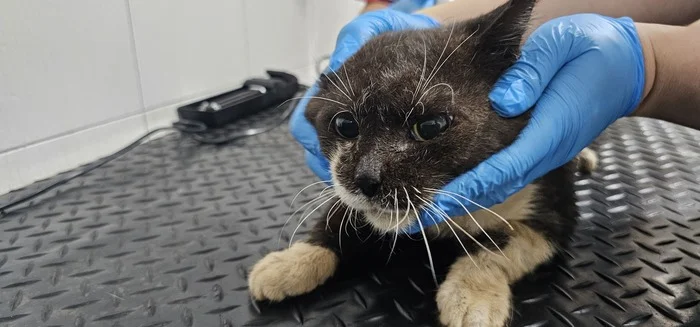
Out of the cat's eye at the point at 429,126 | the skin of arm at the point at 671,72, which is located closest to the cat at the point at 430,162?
the cat's eye at the point at 429,126

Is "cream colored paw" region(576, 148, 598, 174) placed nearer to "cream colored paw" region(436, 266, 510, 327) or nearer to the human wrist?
the human wrist

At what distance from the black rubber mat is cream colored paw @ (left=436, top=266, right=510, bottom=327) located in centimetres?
3

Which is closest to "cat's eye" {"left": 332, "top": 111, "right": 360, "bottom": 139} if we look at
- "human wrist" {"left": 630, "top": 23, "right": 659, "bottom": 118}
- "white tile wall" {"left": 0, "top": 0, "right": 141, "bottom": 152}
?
"human wrist" {"left": 630, "top": 23, "right": 659, "bottom": 118}

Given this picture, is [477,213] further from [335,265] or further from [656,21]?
[656,21]

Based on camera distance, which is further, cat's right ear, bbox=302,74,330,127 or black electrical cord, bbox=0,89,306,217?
black electrical cord, bbox=0,89,306,217

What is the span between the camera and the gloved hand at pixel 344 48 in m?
0.97

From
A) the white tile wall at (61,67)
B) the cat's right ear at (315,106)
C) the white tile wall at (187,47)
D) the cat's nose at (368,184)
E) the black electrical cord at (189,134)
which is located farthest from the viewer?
the white tile wall at (187,47)

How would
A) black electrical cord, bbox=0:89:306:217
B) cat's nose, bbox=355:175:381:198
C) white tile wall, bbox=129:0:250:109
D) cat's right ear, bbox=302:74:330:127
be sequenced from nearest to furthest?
cat's nose, bbox=355:175:381:198, cat's right ear, bbox=302:74:330:127, black electrical cord, bbox=0:89:306:217, white tile wall, bbox=129:0:250:109

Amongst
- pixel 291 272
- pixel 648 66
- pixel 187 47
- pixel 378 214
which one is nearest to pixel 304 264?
pixel 291 272

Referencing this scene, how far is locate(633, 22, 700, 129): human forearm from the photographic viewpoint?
919 mm

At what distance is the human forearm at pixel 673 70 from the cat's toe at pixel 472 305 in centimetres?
50

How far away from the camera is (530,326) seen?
72 centimetres

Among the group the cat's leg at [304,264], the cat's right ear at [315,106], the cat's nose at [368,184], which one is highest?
the cat's right ear at [315,106]

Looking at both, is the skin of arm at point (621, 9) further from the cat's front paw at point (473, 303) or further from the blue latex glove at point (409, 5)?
the cat's front paw at point (473, 303)
